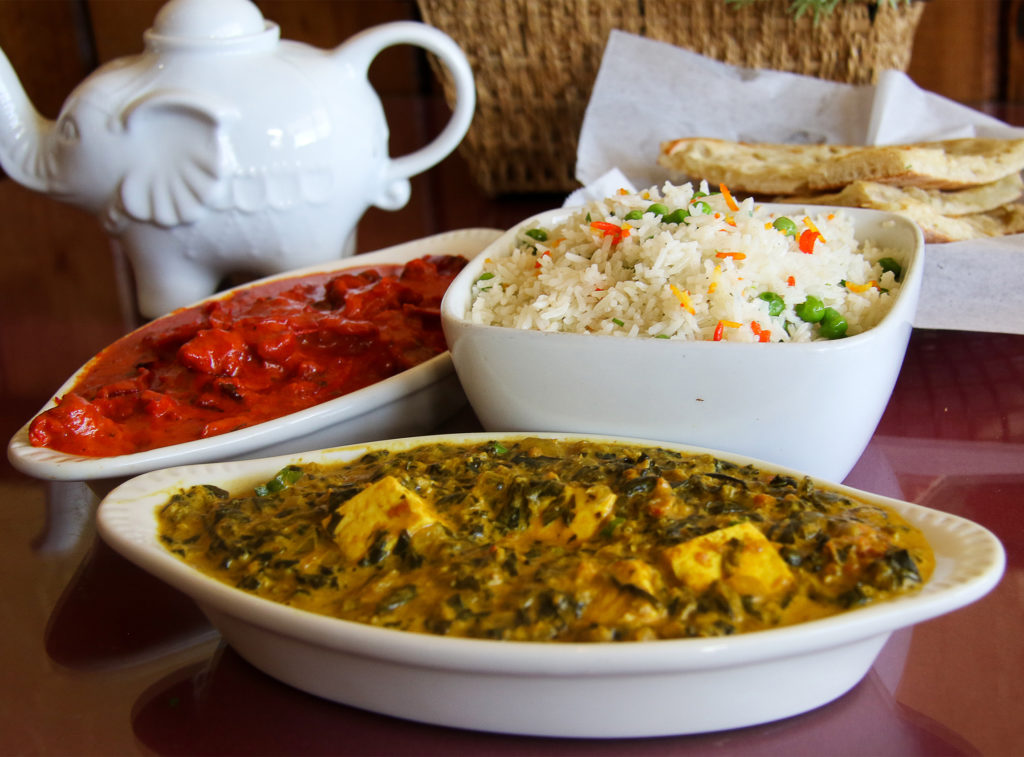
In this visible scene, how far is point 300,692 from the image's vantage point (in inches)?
53.2

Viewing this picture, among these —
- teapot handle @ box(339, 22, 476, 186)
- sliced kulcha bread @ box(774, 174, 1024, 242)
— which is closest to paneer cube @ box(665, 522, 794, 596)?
sliced kulcha bread @ box(774, 174, 1024, 242)

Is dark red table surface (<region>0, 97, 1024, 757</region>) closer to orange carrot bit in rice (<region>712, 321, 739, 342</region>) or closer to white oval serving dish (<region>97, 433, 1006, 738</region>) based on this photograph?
white oval serving dish (<region>97, 433, 1006, 738</region>)

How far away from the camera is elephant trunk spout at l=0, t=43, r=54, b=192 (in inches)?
95.2

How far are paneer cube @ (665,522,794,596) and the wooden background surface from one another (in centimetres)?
165

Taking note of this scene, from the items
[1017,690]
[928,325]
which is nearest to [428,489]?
[1017,690]

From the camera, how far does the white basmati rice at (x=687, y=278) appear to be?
1.70 meters

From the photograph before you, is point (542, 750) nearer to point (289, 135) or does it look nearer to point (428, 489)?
point (428, 489)

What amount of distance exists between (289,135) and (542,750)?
5.29 ft

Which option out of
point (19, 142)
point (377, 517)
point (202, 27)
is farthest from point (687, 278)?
point (19, 142)

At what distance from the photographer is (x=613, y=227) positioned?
1901mm

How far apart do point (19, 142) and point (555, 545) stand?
1.77m

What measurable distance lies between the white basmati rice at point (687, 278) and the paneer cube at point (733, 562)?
1.58ft

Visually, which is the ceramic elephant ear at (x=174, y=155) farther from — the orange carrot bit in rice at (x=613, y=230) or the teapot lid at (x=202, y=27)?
the orange carrot bit in rice at (x=613, y=230)

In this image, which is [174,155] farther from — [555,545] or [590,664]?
[590,664]
